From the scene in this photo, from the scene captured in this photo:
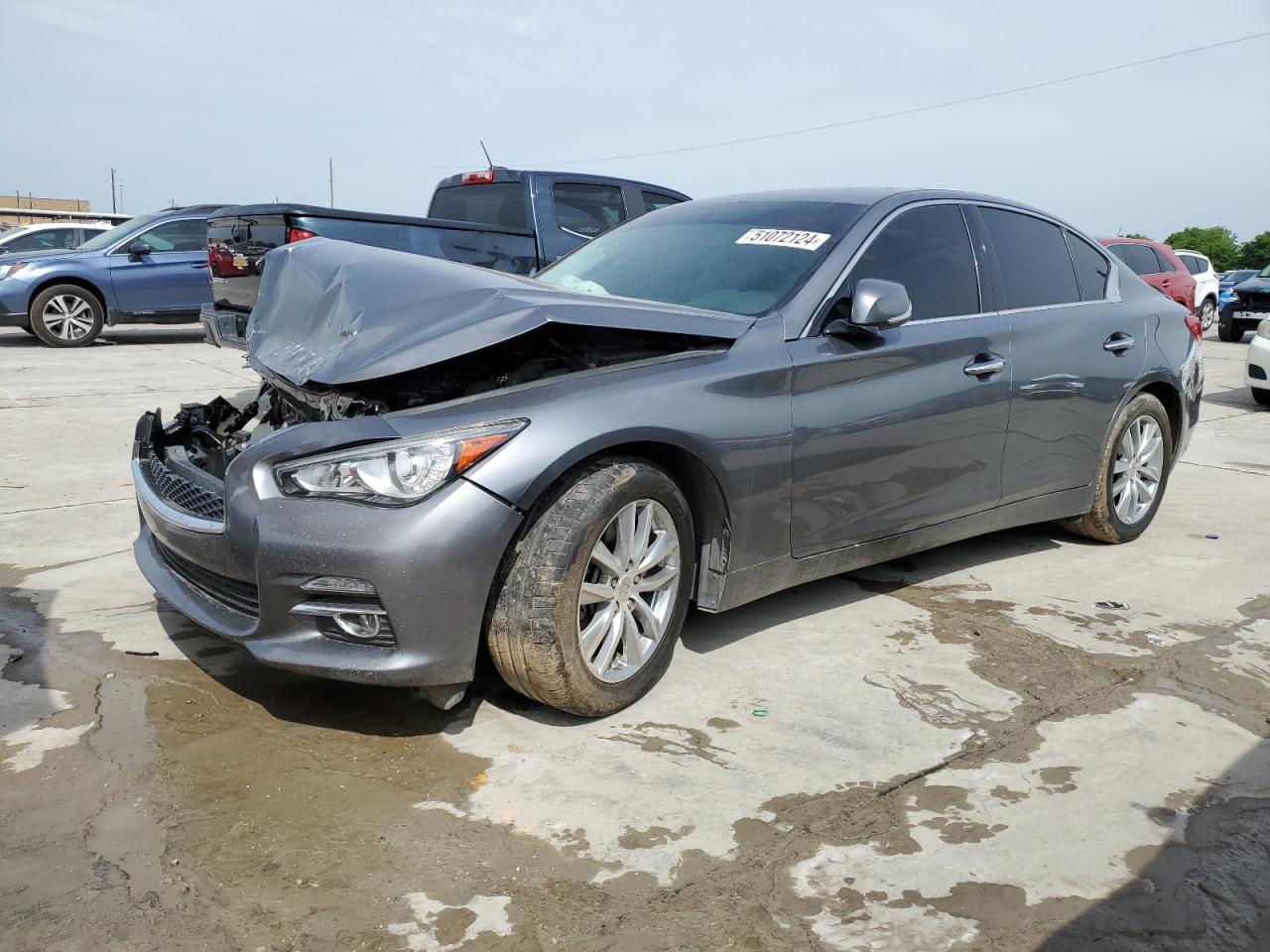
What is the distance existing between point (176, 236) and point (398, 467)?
40.7 feet

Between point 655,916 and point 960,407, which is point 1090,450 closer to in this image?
point 960,407

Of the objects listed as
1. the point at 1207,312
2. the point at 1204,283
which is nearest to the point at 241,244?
the point at 1204,283

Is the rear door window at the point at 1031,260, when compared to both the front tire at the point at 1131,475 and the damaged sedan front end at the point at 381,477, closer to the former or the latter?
the front tire at the point at 1131,475

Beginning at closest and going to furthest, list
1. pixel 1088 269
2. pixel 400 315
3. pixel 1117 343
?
pixel 400 315
pixel 1117 343
pixel 1088 269

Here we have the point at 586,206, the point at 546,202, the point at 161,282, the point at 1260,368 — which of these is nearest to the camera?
the point at 546,202

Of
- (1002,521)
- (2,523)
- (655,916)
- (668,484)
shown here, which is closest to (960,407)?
(1002,521)

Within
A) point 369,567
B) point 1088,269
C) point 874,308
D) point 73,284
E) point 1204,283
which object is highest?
point 1088,269

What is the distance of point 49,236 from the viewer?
17.8m

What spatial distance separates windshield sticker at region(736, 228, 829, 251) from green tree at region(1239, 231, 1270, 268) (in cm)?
4878

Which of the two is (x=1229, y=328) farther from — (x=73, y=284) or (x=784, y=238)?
(x=784, y=238)

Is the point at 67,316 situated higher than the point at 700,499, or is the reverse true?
the point at 700,499

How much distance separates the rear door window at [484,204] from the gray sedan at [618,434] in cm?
480

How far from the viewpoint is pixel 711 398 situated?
3.59 m

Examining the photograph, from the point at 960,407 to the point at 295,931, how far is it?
301 cm
